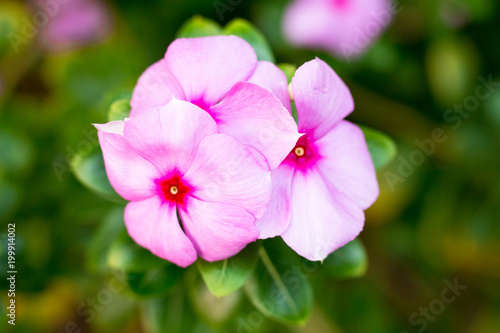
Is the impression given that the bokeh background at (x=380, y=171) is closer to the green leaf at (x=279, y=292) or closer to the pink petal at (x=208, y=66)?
the green leaf at (x=279, y=292)

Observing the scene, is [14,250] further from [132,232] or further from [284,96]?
[284,96]

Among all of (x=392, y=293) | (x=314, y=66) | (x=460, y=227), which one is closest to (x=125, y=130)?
(x=314, y=66)

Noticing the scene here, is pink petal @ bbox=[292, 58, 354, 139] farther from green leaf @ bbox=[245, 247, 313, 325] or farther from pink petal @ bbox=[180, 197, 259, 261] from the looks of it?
green leaf @ bbox=[245, 247, 313, 325]

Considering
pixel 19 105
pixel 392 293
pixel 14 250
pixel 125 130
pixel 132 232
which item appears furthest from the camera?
pixel 392 293

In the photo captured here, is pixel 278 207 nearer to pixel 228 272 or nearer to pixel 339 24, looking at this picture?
pixel 228 272

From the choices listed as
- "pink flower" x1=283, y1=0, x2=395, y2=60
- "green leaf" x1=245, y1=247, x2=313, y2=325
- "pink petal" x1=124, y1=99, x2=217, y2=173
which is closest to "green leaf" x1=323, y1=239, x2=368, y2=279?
"green leaf" x1=245, y1=247, x2=313, y2=325

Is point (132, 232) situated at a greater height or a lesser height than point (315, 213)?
lesser
